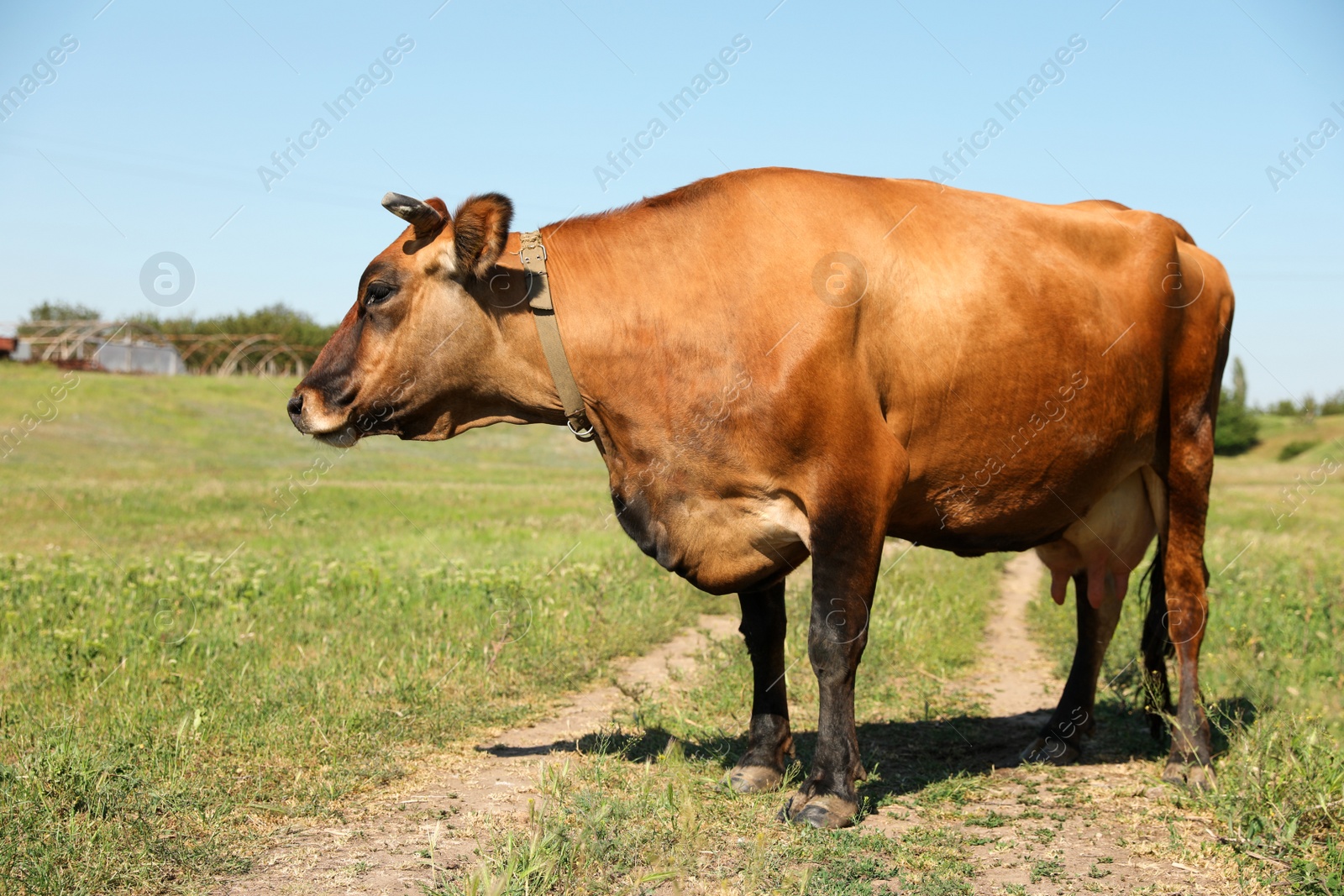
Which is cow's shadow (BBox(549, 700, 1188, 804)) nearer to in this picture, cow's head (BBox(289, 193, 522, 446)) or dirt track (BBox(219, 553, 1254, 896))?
dirt track (BBox(219, 553, 1254, 896))

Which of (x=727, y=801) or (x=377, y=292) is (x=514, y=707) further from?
(x=377, y=292)

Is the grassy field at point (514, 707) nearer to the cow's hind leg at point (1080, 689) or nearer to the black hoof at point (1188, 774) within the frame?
the black hoof at point (1188, 774)

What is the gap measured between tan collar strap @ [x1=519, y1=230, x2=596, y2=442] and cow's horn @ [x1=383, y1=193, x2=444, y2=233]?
16.2 inches

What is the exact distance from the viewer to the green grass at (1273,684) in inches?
165

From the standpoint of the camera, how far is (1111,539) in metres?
5.89

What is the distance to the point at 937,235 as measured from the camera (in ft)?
16.0

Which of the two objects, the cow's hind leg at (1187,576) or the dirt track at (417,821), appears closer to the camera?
the dirt track at (417,821)

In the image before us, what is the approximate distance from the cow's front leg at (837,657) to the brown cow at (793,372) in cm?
1

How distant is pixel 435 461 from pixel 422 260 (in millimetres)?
31619

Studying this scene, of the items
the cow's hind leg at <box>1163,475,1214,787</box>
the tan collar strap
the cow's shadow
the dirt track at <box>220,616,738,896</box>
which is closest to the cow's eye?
the tan collar strap

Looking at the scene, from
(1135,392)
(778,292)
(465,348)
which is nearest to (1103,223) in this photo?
(1135,392)

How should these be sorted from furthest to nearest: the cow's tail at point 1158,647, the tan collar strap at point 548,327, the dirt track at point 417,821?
the cow's tail at point 1158,647 → the tan collar strap at point 548,327 → the dirt track at point 417,821

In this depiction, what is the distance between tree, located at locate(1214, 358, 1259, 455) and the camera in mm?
56406
